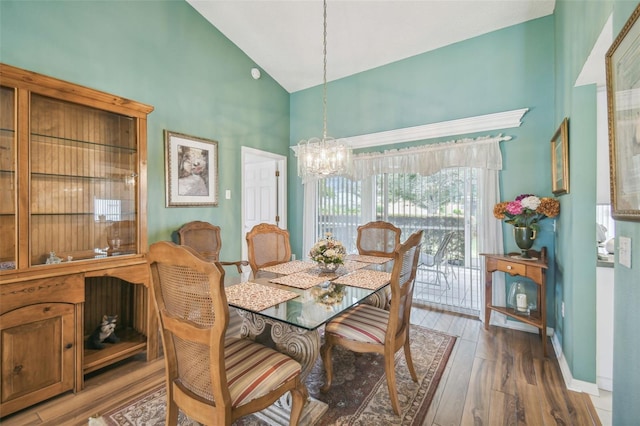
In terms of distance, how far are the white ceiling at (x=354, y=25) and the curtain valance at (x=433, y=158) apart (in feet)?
4.00

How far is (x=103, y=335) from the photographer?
90.5 inches

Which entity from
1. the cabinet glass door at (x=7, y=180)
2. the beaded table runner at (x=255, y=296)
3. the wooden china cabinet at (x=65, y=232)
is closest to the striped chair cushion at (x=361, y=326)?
the beaded table runner at (x=255, y=296)

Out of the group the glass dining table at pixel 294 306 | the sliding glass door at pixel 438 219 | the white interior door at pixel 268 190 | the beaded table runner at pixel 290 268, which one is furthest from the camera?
the white interior door at pixel 268 190

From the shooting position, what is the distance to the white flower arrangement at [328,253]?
2.28 m

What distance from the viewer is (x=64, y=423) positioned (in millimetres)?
1718

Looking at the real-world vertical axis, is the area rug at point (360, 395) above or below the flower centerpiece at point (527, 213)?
below

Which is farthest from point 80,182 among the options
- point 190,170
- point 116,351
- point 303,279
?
point 303,279

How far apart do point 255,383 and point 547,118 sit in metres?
3.53

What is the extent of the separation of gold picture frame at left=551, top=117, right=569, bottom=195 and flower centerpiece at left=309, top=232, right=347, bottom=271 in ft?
6.11

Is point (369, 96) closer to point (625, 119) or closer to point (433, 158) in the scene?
point (433, 158)

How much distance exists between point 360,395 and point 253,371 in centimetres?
96

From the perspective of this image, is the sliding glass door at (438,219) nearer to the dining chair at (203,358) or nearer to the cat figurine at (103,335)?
the dining chair at (203,358)

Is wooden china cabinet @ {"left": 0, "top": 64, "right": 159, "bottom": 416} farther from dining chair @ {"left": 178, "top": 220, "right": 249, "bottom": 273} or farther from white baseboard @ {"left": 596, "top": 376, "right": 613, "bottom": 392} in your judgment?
white baseboard @ {"left": 596, "top": 376, "right": 613, "bottom": 392}

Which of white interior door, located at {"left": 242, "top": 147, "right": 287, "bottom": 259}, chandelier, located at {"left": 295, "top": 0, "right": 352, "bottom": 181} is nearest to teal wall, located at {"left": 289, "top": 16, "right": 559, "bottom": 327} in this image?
white interior door, located at {"left": 242, "top": 147, "right": 287, "bottom": 259}
